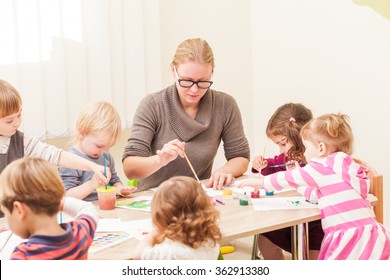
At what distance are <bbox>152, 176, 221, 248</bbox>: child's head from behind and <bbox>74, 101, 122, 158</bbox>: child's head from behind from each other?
810 mm

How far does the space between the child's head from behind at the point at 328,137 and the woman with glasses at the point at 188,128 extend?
0.46 metres

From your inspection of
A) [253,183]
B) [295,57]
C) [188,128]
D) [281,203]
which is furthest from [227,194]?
[295,57]

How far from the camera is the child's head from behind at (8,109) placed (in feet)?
6.44

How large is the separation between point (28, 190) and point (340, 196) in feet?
3.76

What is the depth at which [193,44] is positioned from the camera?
96.3 inches

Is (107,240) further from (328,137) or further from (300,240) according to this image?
A: (328,137)

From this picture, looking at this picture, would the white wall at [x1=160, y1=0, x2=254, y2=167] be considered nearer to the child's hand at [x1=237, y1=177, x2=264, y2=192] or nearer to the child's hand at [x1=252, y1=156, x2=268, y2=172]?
the child's hand at [x1=252, y1=156, x2=268, y2=172]

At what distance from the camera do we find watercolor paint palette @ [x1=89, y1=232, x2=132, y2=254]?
64.3 inches

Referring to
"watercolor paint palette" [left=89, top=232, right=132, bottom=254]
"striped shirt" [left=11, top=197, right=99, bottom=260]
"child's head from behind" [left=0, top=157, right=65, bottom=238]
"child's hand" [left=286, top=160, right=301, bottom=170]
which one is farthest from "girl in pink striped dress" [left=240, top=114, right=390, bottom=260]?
"child's head from behind" [left=0, top=157, right=65, bottom=238]

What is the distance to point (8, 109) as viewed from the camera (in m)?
1.97

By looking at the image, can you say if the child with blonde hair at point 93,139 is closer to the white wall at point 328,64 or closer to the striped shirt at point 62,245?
the striped shirt at point 62,245

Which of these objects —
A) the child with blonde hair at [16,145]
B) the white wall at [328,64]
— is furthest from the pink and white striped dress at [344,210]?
the white wall at [328,64]

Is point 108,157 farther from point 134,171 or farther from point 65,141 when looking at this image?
point 65,141
